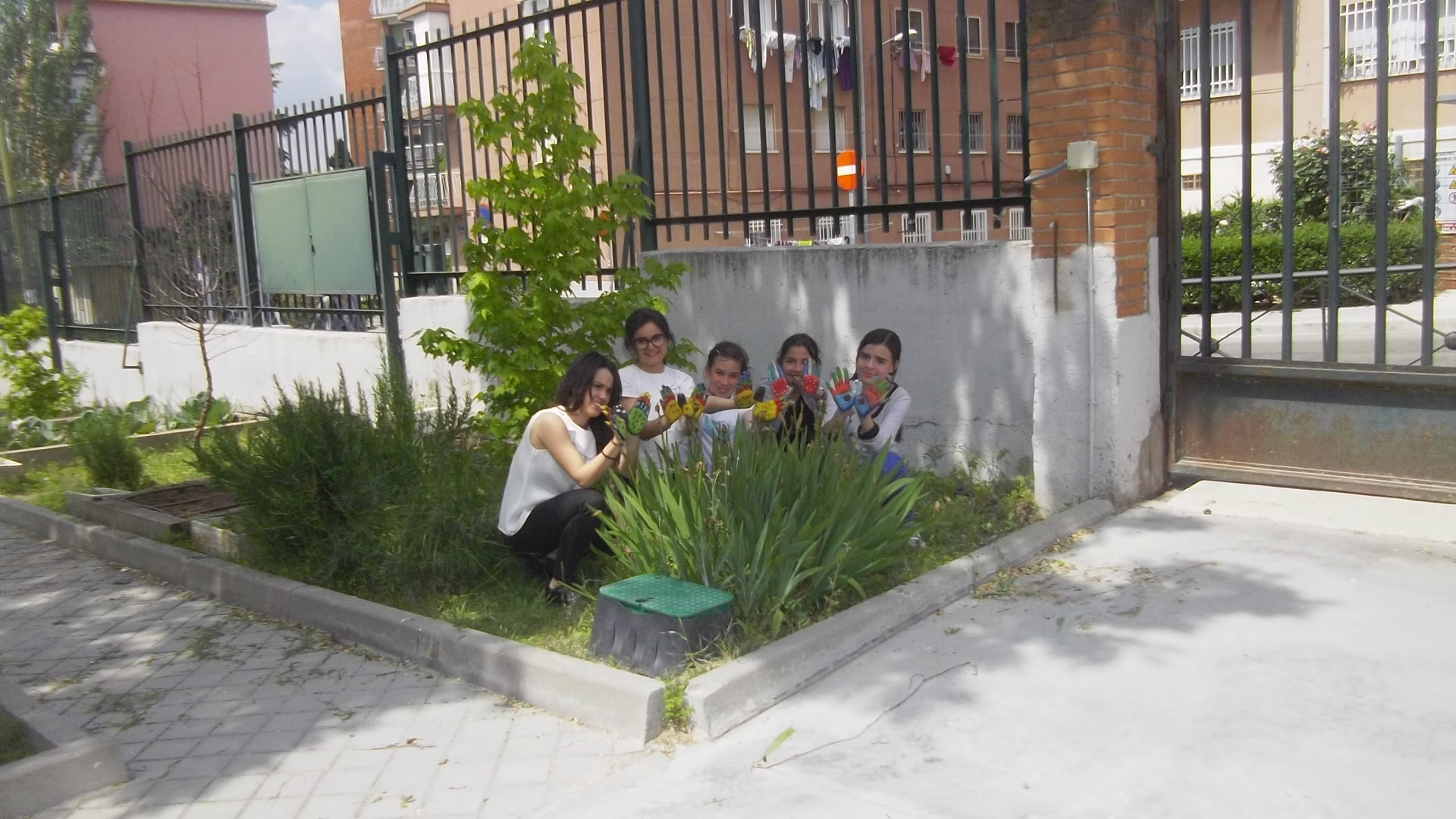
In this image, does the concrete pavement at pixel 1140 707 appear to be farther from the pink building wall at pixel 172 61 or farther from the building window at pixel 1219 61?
the pink building wall at pixel 172 61

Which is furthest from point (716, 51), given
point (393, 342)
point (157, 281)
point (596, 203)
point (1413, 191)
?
point (157, 281)

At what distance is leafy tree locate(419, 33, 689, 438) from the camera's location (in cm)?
633

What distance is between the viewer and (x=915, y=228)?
7.16 m

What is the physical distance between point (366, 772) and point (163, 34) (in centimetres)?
3896

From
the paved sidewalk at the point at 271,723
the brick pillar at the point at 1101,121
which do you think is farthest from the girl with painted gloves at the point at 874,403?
the paved sidewalk at the point at 271,723

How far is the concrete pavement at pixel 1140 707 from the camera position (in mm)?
3375

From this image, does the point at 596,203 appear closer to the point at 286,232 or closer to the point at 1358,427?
the point at 1358,427

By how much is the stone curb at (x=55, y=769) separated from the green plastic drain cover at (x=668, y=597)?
70.3 inches

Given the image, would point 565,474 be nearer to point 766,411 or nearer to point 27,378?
point 766,411

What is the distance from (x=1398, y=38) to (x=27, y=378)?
2156 cm

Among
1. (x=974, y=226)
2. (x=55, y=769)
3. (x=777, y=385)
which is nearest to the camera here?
(x=55, y=769)

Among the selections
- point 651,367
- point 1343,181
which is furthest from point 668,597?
point 1343,181

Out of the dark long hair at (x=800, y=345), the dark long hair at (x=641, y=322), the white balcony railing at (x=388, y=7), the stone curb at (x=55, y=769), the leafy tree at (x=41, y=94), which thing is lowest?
the stone curb at (x=55, y=769)

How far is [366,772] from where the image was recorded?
3961mm
